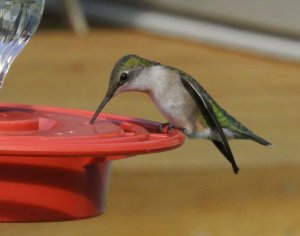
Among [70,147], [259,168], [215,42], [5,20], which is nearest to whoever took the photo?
[70,147]

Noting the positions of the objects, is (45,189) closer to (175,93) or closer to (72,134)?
(72,134)

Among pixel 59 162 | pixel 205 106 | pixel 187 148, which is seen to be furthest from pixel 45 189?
pixel 187 148

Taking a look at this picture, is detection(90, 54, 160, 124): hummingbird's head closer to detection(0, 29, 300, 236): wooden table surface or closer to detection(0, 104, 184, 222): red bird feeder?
detection(0, 104, 184, 222): red bird feeder

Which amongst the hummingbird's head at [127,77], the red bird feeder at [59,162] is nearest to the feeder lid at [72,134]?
the red bird feeder at [59,162]

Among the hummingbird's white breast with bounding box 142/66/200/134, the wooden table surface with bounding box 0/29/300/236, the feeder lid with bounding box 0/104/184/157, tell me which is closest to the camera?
the feeder lid with bounding box 0/104/184/157

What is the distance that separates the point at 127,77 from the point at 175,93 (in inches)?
6.9

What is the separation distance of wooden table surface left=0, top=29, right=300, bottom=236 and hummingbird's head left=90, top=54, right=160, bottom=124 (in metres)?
1.71

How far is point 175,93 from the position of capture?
3367mm

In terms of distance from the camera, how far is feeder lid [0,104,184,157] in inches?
85.0

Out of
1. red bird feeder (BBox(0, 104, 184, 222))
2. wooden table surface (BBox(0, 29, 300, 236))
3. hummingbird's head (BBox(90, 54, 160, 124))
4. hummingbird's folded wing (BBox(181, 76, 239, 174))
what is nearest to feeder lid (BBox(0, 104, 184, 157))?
red bird feeder (BBox(0, 104, 184, 222))

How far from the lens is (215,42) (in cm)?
1038

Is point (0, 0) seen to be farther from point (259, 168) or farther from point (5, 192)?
point (259, 168)

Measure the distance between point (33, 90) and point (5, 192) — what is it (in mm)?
6429

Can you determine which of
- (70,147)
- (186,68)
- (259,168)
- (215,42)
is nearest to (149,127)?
(70,147)
